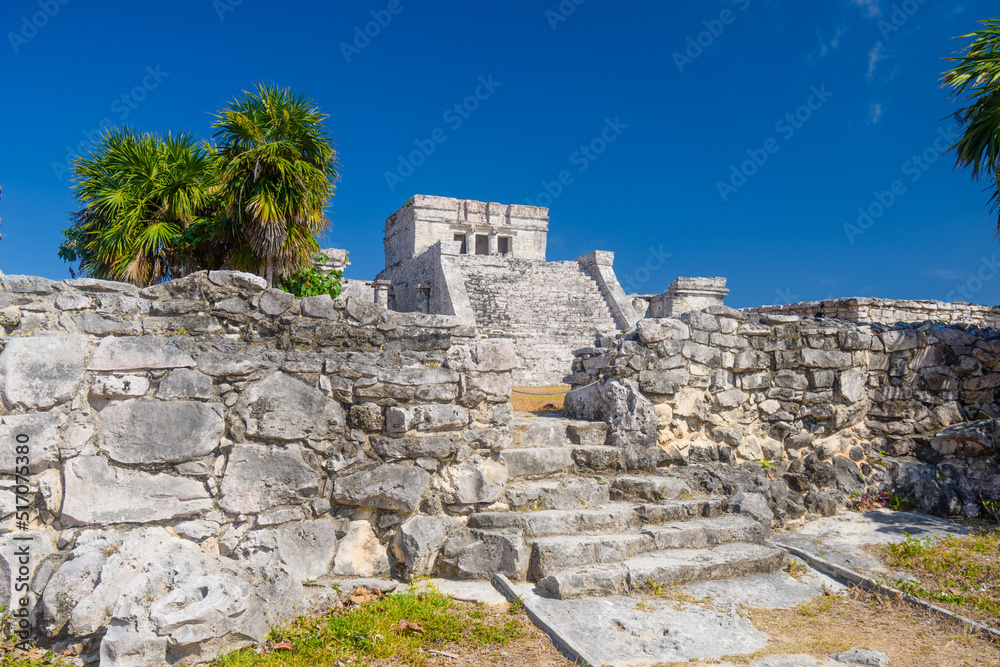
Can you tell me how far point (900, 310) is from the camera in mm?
11625

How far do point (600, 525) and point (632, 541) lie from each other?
0.24 metres

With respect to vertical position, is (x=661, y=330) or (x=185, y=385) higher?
(x=661, y=330)

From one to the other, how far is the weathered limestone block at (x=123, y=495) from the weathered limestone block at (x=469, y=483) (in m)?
1.44

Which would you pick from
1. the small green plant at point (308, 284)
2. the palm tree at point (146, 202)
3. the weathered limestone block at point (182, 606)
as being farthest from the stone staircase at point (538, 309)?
the weathered limestone block at point (182, 606)

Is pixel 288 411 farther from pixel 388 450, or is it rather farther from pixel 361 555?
pixel 361 555

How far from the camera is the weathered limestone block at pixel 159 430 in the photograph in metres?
3.19

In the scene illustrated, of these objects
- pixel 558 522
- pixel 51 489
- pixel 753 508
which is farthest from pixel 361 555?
pixel 753 508

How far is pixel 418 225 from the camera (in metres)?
28.5

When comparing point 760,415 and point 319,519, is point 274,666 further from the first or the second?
point 760,415

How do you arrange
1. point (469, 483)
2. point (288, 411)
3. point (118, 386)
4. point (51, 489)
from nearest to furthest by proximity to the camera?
point (51, 489) < point (118, 386) < point (288, 411) < point (469, 483)

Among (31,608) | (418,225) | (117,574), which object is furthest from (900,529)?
(418,225)

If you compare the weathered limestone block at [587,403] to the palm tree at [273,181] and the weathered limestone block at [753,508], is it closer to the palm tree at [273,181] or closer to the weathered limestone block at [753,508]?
the weathered limestone block at [753,508]

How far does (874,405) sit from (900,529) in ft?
4.74

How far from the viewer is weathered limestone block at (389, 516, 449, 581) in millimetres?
3621
